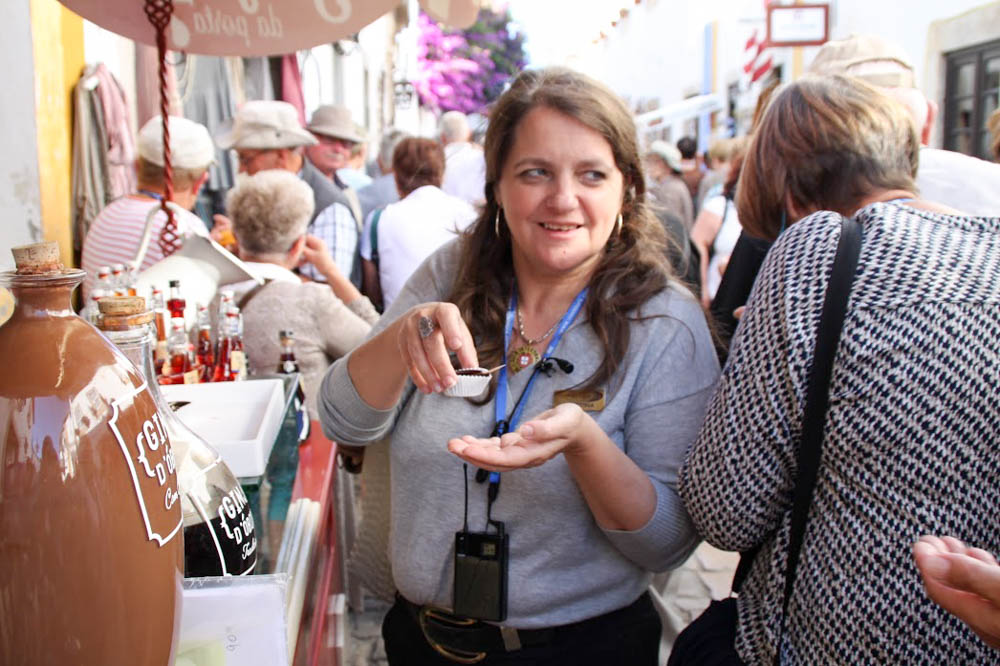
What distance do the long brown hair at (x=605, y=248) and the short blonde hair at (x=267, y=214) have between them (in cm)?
158

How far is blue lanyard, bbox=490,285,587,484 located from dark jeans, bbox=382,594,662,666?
36 centimetres

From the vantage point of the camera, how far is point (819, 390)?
1.23 meters

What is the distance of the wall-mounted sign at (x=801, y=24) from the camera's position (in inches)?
363

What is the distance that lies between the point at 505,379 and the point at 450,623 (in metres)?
0.52

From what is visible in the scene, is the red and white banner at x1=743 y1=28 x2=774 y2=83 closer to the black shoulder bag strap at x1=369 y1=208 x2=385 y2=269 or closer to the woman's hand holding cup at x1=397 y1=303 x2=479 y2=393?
the black shoulder bag strap at x1=369 y1=208 x2=385 y2=269

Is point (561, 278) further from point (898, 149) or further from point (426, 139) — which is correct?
point (426, 139)

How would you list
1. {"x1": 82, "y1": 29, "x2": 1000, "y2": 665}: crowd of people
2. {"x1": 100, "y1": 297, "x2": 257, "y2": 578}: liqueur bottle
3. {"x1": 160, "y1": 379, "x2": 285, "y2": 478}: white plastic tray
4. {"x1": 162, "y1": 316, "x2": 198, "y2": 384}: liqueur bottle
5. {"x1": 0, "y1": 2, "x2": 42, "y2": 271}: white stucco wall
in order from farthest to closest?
{"x1": 0, "y1": 2, "x2": 42, "y2": 271}: white stucco wall < {"x1": 162, "y1": 316, "x2": 198, "y2": 384}: liqueur bottle < {"x1": 160, "y1": 379, "x2": 285, "y2": 478}: white plastic tray < {"x1": 82, "y1": 29, "x2": 1000, "y2": 665}: crowd of people < {"x1": 100, "y1": 297, "x2": 257, "y2": 578}: liqueur bottle

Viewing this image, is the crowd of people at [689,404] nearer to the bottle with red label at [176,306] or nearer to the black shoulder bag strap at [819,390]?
the black shoulder bag strap at [819,390]

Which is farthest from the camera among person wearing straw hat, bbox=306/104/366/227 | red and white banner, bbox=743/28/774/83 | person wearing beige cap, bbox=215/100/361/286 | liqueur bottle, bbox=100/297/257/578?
red and white banner, bbox=743/28/774/83

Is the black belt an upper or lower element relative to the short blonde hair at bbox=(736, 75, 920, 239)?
lower

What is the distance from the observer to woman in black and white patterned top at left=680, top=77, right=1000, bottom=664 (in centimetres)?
114

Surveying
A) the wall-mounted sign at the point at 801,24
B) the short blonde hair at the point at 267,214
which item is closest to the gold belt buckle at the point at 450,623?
the short blonde hair at the point at 267,214

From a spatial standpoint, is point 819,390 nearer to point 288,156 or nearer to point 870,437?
point 870,437

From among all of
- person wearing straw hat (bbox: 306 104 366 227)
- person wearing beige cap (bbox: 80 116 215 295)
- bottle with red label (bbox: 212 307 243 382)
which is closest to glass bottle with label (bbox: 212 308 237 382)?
bottle with red label (bbox: 212 307 243 382)
